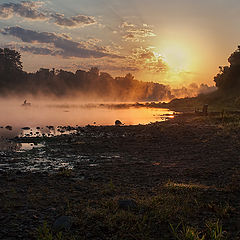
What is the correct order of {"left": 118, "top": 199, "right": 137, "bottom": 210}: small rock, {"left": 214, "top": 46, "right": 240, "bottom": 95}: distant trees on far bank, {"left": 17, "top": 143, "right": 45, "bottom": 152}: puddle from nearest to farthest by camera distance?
1. {"left": 118, "top": 199, "right": 137, "bottom": 210}: small rock
2. {"left": 17, "top": 143, "right": 45, "bottom": 152}: puddle
3. {"left": 214, "top": 46, "right": 240, "bottom": 95}: distant trees on far bank

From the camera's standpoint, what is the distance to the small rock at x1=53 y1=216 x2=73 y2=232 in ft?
19.5

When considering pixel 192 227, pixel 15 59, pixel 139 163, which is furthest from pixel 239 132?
pixel 15 59

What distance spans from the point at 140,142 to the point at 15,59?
149191 mm

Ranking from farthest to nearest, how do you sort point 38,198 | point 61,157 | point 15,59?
point 15,59 < point 61,157 < point 38,198

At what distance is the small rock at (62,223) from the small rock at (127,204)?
1.55 meters

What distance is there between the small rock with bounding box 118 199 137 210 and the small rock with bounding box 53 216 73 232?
155cm

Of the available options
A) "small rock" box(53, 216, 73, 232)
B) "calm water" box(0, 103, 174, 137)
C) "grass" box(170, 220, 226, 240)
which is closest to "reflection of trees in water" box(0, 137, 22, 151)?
"calm water" box(0, 103, 174, 137)

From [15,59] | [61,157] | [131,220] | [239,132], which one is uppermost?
[15,59]

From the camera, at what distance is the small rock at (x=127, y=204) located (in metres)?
7.14

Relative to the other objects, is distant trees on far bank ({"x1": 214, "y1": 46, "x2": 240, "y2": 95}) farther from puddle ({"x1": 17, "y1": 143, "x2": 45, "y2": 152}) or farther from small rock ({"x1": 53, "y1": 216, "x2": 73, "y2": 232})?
small rock ({"x1": 53, "y1": 216, "x2": 73, "y2": 232})

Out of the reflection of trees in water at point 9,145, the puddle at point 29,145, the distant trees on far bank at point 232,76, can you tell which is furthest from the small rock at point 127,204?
the distant trees on far bank at point 232,76

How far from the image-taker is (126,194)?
8625 mm

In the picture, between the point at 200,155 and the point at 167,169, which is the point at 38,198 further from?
the point at 200,155

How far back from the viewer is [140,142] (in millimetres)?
22297
